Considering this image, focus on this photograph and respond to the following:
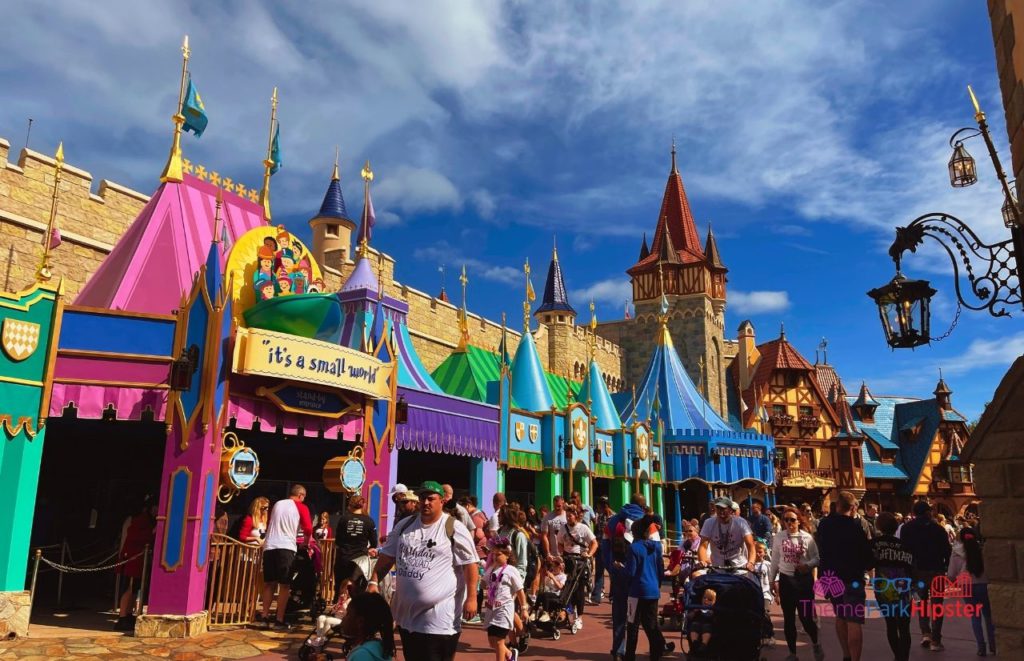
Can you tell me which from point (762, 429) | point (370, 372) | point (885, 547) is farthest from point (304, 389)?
point (762, 429)

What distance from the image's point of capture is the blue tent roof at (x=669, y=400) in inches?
1039

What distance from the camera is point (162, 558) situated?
27.2 ft

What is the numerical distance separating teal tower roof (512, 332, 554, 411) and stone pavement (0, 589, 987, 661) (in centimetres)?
1008

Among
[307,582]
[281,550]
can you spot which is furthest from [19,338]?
[307,582]

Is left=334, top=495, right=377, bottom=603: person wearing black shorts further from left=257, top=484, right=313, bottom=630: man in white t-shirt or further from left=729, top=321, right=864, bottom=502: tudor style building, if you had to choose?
left=729, top=321, right=864, bottom=502: tudor style building

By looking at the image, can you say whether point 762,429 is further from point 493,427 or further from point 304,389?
point 304,389

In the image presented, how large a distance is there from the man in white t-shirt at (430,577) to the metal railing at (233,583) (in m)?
4.68

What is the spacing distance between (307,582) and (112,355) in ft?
12.1

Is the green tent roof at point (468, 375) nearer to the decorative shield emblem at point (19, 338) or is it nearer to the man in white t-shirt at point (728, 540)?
the decorative shield emblem at point (19, 338)

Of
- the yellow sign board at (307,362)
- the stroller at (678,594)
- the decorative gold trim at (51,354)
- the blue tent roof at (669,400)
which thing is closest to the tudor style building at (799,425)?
the blue tent roof at (669,400)

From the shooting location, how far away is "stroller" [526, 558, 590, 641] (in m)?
8.23

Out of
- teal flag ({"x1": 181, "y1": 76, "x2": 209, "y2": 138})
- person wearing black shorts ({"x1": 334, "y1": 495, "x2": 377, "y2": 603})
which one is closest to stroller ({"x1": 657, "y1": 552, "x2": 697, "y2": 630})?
person wearing black shorts ({"x1": 334, "y1": 495, "x2": 377, "y2": 603})

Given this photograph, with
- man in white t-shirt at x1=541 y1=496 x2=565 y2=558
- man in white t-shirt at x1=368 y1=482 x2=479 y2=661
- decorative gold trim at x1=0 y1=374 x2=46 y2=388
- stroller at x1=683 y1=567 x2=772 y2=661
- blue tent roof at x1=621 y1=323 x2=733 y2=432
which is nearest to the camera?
man in white t-shirt at x1=368 y1=482 x2=479 y2=661

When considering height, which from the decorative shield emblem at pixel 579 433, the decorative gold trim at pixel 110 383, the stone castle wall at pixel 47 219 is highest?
the stone castle wall at pixel 47 219
